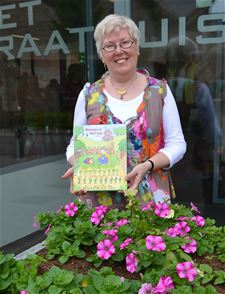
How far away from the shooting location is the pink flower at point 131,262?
1.22 m

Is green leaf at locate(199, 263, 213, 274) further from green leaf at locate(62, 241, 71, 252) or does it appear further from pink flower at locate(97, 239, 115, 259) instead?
green leaf at locate(62, 241, 71, 252)

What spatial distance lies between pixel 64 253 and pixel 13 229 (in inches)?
109

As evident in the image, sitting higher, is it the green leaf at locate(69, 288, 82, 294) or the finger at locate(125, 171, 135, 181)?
the finger at locate(125, 171, 135, 181)

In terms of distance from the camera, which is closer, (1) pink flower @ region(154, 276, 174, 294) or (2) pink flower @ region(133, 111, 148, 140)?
(1) pink flower @ region(154, 276, 174, 294)

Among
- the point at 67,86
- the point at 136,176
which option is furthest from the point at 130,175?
the point at 67,86

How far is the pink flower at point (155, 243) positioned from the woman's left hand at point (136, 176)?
1.43 ft

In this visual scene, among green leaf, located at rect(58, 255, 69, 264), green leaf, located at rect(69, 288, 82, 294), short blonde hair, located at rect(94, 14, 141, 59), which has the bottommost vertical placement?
green leaf, located at rect(58, 255, 69, 264)

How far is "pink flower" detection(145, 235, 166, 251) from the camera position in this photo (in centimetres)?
117

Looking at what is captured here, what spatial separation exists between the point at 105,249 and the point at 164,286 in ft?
0.99

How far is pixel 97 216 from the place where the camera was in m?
1.50

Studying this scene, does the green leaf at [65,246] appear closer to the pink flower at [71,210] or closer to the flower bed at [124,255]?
the flower bed at [124,255]

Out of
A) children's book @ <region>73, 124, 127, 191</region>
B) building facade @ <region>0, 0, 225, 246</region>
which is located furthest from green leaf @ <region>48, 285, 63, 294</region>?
building facade @ <region>0, 0, 225, 246</region>

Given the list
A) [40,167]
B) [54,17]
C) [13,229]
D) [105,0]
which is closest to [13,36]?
[54,17]

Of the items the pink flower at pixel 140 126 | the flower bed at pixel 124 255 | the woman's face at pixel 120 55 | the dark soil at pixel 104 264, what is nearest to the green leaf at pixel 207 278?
the flower bed at pixel 124 255
